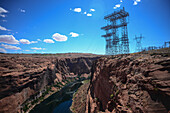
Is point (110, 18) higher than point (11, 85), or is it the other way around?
point (110, 18)

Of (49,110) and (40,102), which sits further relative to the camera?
(40,102)

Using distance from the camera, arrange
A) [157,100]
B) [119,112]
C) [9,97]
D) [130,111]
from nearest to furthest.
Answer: [157,100] → [130,111] → [119,112] → [9,97]

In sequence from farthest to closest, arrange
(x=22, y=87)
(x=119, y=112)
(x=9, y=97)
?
(x=22, y=87) < (x=9, y=97) < (x=119, y=112)

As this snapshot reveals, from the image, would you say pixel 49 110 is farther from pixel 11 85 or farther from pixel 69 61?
pixel 69 61

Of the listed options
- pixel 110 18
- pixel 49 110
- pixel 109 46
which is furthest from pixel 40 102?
pixel 110 18

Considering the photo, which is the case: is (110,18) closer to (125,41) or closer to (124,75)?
(125,41)

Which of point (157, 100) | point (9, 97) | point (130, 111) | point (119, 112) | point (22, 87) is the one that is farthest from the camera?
point (22, 87)

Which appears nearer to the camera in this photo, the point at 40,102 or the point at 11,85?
the point at 11,85

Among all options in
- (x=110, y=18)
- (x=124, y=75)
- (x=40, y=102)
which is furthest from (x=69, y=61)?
(x=124, y=75)

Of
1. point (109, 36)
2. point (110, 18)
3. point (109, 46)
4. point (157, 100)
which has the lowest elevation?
point (157, 100)

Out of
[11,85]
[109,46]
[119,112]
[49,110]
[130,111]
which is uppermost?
[109,46]
